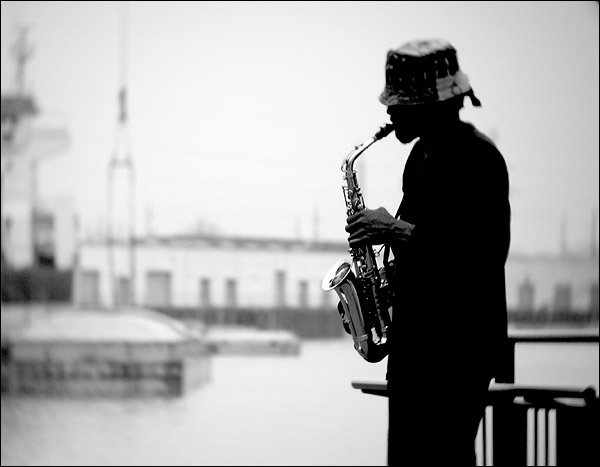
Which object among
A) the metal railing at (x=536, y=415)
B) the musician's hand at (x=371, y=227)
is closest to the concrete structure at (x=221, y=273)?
the metal railing at (x=536, y=415)

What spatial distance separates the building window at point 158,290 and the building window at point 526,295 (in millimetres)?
2537

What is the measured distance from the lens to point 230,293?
663cm

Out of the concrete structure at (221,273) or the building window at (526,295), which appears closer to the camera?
the building window at (526,295)

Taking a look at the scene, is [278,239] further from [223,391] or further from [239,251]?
[223,391]

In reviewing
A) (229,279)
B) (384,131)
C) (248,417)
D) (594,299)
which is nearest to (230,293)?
Answer: (229,279)

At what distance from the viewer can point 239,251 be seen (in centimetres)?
641

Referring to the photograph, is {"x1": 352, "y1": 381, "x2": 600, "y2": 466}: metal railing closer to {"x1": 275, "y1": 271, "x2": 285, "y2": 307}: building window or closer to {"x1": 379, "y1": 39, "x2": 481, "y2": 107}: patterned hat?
{"x1": 379, "y1": 39, "x2": 481, "y2": 107}: patterned hat

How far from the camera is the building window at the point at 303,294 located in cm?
628

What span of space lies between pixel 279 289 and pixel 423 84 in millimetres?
5219

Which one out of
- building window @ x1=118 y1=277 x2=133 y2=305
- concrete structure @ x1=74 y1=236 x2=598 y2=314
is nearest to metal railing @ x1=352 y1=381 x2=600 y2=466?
concrete structure @ x1=74 y1=236 x2=598 y2=314

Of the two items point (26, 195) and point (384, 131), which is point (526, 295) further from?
point (384, 131)

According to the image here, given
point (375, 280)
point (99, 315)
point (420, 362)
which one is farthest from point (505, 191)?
point (99, 315)

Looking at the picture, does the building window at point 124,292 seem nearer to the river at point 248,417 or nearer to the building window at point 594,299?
the river at point 248,417

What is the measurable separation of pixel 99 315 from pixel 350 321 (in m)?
5.25
